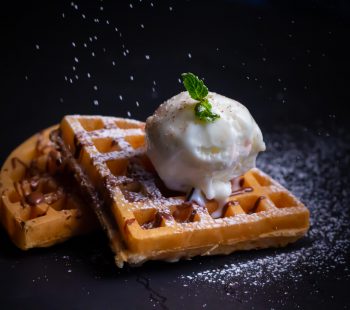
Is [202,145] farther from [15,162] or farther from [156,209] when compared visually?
[15,162]

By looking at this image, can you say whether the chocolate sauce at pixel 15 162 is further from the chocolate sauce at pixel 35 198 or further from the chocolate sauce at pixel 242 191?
the chocolate sauce at pixel 242 191

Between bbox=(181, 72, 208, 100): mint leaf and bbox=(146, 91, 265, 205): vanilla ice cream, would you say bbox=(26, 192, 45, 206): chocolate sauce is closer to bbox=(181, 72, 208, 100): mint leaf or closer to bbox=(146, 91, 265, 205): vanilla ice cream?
bbox=(146, 91, 265, 205): vanilla ice cream

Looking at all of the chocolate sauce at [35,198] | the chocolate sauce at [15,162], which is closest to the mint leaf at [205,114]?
the chocolate sauce at [35,198]

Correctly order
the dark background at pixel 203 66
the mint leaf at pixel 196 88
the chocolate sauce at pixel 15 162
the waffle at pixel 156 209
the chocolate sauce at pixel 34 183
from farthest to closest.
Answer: the dark background at pixel 203 66, the chocolate sauce at pixel 15 162, the chocolate sauce at pixel 34 183, the mint leaf at pixel 196 88, the waffle at pixel 156 209

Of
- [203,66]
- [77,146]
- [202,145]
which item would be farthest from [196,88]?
[203,66]

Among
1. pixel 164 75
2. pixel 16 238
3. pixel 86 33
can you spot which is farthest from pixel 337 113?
pixel 16 238

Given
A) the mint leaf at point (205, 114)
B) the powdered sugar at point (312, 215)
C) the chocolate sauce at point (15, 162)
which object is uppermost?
the mint leaf at point (205, 114)

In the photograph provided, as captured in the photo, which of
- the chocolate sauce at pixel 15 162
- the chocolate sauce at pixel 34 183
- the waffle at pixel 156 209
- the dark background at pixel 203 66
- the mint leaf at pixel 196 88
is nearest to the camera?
the waffle at pixel 156 209
